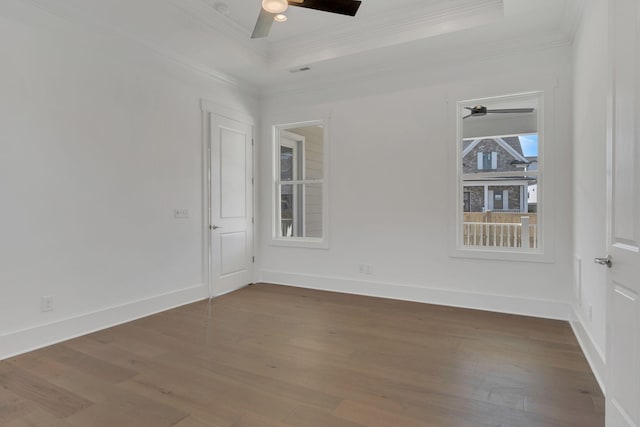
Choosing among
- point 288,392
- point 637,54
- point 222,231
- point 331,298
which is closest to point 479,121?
point 331,298

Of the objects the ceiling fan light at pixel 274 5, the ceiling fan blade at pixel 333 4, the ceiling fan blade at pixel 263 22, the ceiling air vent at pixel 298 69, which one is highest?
the ceiling air vent at pixel 298 69

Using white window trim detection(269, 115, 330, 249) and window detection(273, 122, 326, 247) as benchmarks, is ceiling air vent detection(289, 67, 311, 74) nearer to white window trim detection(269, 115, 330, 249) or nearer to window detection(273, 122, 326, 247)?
white window trim detection(269, 115, 330, 249)

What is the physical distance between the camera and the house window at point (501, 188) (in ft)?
13.2

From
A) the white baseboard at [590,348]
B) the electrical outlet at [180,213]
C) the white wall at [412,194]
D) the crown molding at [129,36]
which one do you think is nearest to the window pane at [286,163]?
the white wall at [412,194]

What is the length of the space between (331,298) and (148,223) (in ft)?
7.70

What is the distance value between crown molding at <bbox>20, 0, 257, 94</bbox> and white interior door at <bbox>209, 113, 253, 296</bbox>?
0.53 m

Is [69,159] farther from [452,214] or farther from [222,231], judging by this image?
[452,214]

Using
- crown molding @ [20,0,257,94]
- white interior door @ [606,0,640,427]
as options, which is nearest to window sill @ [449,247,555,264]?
white interior door @ [606,0,640,427]

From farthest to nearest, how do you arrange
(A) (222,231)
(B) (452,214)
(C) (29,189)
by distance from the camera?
(A) (222,231)
(B) (452,214)
(C) (29,189)

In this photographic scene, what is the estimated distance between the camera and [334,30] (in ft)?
13.4

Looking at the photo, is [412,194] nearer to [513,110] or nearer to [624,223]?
[513,110]

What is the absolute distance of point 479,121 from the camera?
20.7ft

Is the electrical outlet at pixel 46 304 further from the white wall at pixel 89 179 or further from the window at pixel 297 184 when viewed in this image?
the window at pixel 297 184

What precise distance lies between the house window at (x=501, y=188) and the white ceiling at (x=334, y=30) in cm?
71
